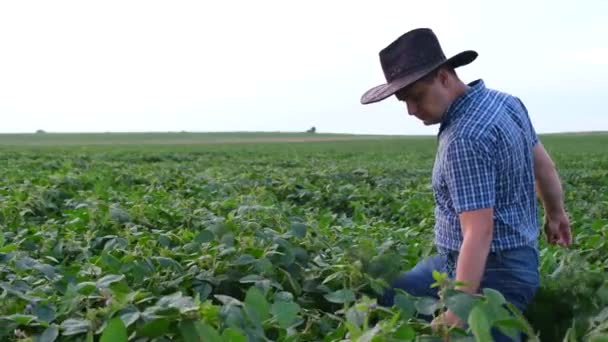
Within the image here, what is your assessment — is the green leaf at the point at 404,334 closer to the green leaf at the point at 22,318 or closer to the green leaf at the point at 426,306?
the green leaf at the point at 426,306

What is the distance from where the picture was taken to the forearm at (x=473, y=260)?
8.97ft

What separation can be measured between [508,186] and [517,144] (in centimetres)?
17

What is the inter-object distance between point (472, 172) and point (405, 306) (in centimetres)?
66

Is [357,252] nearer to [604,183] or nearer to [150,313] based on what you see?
[150,313]

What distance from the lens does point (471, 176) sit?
279 centimetres

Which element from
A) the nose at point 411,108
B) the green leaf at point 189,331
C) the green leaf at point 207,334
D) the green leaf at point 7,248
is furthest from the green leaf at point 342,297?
the green leaf at point 7,248


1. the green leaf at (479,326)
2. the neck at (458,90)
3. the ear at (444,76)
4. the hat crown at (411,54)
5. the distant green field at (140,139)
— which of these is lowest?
the distant green field at (140,139)

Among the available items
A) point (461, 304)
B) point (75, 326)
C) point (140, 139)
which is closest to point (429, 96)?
point (461, 304)

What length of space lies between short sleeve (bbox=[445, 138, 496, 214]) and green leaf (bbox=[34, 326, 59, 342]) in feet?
4.89

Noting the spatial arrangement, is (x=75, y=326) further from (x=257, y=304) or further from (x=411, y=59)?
(x=411, y=59)

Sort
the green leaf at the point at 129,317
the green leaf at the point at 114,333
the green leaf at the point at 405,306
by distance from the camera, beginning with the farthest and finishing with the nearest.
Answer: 1. the green leaf at the point at 405,306
2. the green leaf at the point at 129,317
3. the green leaf at the point at 114,333

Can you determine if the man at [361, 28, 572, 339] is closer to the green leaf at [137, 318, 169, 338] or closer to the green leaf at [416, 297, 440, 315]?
the green leaf at [416, 297, 440, 315]

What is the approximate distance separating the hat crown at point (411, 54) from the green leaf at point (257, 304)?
1175 millimetres

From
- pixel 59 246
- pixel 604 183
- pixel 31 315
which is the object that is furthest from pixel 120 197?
pixel 604 183
